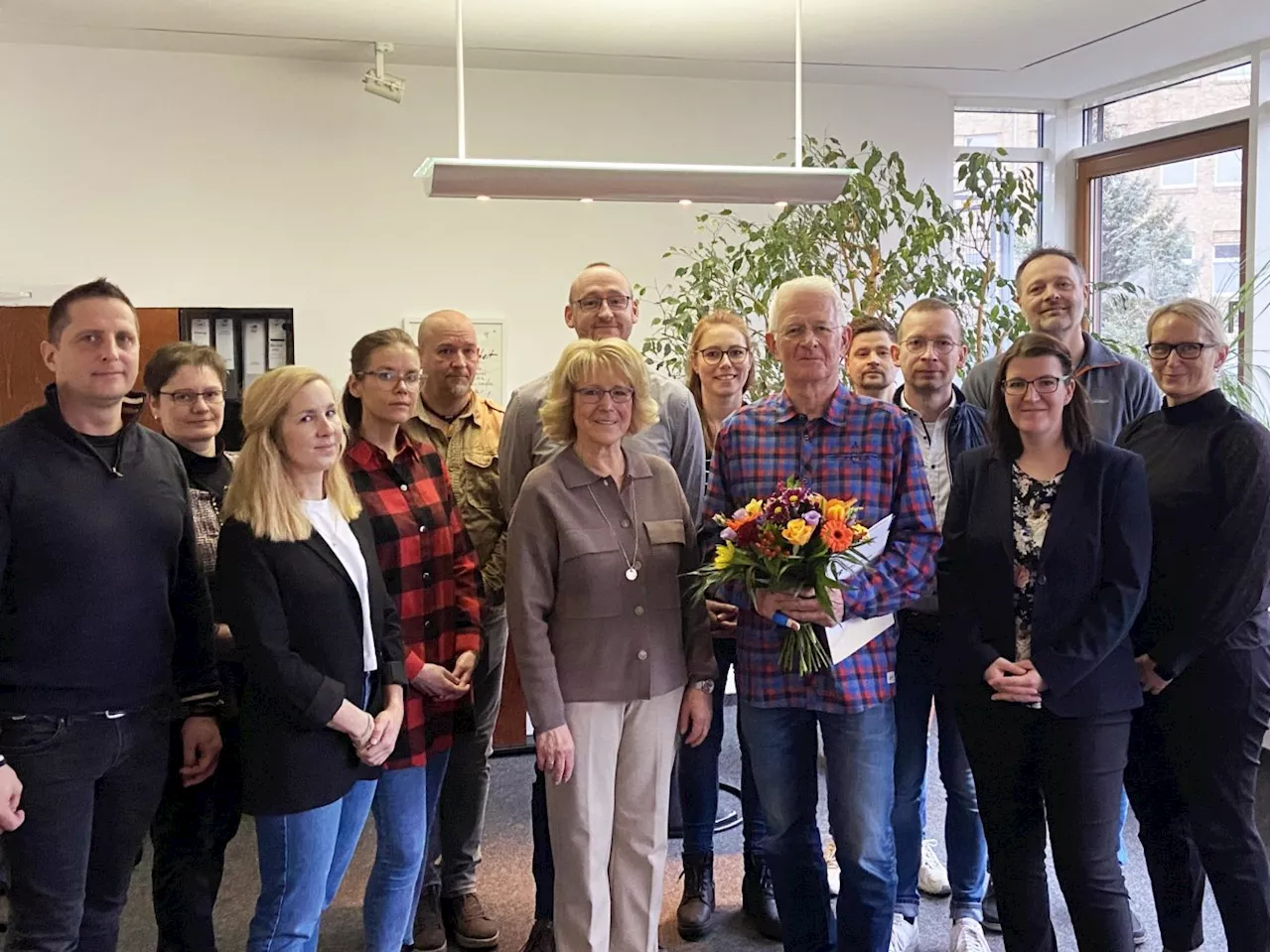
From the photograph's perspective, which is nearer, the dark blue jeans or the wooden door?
the dark blue jeans

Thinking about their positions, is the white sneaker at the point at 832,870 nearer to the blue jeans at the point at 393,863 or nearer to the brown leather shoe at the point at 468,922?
the brown leather shoe at the point at 468,922

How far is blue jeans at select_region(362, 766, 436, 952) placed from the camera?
2.48 meters

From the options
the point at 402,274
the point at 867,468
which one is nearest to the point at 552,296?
the point at 402,274

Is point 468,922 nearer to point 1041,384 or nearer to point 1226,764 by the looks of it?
point 1226,764

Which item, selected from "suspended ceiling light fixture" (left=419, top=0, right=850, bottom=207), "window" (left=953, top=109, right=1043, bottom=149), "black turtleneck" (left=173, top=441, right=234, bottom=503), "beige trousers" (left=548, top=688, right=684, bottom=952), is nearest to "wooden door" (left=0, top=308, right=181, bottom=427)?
"suspended ceiling light fixture" (left=419, top=0, right=850, bottom=207)

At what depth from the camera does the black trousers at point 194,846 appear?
2.46 meters

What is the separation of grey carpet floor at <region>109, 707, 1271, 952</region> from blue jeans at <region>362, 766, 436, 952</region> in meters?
0.66

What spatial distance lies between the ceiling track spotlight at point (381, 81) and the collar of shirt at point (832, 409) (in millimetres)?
3601

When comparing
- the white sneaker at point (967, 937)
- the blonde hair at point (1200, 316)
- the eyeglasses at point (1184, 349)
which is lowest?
the white sneaker at point (967, 937)

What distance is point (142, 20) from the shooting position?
190 inches

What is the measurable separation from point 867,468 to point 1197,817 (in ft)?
3.80

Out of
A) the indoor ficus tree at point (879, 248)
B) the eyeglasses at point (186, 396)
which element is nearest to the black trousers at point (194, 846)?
the eyeglasses at point (186, 396)

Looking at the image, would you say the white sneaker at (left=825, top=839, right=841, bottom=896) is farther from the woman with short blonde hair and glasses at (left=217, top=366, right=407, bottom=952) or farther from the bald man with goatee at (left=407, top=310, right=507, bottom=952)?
the woman with short blonde hair and glasses at (left=217, top=366, right=407, bottom=952)

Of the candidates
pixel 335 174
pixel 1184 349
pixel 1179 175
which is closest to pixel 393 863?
pixel 1184 349
